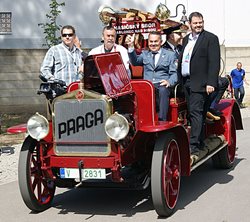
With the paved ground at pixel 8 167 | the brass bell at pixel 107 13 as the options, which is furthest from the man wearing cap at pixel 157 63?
the paved ground at pixel 8 167

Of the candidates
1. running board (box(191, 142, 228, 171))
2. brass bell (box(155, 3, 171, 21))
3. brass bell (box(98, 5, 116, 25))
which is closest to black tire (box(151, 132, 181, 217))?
running board (box(191, 142, 228, 171))

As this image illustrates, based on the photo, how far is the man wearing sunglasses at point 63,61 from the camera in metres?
7.45

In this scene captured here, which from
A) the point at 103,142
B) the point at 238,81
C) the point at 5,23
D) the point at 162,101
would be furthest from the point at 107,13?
the point at 238,81

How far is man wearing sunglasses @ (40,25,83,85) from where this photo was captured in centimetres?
745

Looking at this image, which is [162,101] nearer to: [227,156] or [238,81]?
[227,156]

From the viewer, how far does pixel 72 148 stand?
624cm

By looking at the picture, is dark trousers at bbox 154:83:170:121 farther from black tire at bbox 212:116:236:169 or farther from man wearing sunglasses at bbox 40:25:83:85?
black tire at bbox 212:116:236:169

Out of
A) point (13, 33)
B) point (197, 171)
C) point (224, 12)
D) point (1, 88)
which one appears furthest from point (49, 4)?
point (197, 171)

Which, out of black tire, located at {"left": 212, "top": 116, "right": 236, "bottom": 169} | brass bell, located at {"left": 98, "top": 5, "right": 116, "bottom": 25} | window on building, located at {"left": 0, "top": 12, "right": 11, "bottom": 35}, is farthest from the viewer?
window on building, located at {"left": 0, "top": 12, "right": 11, "bottom": 35}

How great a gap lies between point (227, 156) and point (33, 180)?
325 cm

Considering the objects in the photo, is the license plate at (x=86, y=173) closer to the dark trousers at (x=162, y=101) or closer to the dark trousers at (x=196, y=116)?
the dark trousers at (x=162, y=101)

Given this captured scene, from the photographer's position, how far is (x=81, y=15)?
19469 millimetres

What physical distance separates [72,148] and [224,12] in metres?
15.3

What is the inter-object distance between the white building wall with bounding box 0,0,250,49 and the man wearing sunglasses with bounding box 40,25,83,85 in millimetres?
11702
